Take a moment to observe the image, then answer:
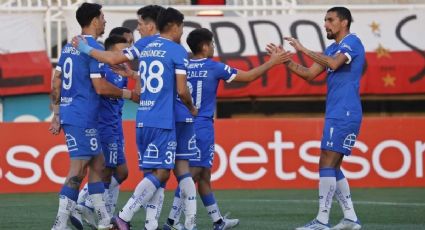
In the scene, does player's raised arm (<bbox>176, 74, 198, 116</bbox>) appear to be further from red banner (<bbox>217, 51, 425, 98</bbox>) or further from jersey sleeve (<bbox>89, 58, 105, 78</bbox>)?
red banner (<bbox>217, 51, 425, 98</bbox>)

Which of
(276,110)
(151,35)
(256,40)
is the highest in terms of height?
(151,35)

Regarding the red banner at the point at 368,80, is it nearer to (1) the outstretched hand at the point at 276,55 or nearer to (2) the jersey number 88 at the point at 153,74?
(1) the outstretched hand at the point at 276,55

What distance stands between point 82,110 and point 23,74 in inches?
479

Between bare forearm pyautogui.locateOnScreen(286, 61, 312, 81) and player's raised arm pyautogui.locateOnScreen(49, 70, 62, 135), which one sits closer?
player's raised arm pyautogui.locateOnScreen(49, 70, 62, 135)

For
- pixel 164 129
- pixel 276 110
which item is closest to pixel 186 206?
pixel 164 129

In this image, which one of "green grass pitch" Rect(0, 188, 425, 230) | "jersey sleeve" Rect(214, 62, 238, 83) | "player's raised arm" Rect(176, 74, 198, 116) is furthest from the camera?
"green grass pitch" Rect(0, 188, 425, 230)

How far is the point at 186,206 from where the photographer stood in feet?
38.2

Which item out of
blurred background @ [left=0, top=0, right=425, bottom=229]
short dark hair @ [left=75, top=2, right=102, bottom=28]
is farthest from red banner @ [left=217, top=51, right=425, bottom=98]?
short dark hair @ [left=75, top=2, right=102, bottom=28]

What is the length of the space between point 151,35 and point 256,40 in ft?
41.6

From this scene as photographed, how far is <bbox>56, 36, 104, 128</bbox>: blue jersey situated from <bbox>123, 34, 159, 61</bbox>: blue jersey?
1.13 ft

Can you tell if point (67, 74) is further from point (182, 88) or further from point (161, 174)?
point (161, 174)

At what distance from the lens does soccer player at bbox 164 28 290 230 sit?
1215 cm

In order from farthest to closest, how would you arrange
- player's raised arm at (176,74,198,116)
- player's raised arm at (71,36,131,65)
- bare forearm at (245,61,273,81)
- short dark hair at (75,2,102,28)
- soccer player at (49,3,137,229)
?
bare forearm at (245,61,273,81)
short dark hair at (75,2,102,28)
soccer player at (49,3,137,229)
player's raised arm at (71,36,131,65)
player's raised arm at (176,74,198,116)

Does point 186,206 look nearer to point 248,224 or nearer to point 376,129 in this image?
point 248,224
